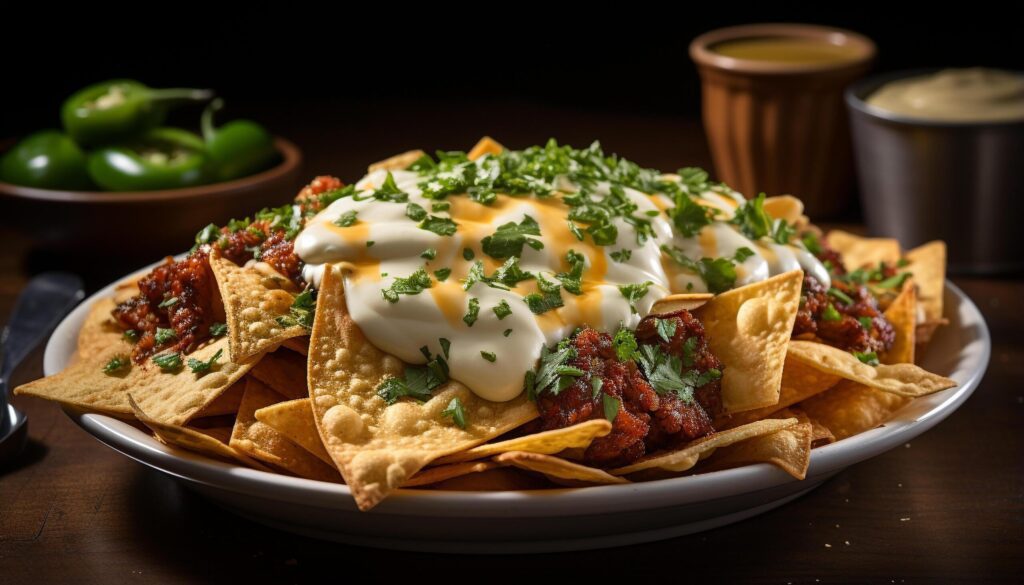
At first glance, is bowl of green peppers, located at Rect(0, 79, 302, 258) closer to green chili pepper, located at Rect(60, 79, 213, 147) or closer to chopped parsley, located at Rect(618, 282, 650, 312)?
green chili pepper, located at Rect(60, 79, 213, 147)

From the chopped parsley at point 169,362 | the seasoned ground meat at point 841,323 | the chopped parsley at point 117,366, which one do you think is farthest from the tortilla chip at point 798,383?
the chopped parsley at point 117,366

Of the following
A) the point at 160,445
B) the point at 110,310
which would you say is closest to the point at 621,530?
the point at 160,445

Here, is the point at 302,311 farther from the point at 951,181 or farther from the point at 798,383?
the point at 951,181

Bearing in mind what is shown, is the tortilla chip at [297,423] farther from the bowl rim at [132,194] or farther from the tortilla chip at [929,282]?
the bowl rim at [132,194]

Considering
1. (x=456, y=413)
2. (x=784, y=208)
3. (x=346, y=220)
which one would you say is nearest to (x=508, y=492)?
(x=456, y=413)

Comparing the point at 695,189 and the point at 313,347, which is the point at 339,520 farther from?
the point at 695,189

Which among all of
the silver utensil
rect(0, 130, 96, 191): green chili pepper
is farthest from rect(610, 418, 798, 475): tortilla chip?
rect(0, 130, 96, 191): green chili pepper

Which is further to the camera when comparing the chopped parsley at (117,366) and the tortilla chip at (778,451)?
the chopped parsley at (117,366)
